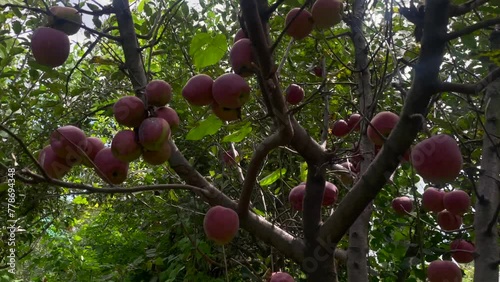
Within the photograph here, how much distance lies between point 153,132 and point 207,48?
319 mm

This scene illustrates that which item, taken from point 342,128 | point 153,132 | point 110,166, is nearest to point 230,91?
point 153,132

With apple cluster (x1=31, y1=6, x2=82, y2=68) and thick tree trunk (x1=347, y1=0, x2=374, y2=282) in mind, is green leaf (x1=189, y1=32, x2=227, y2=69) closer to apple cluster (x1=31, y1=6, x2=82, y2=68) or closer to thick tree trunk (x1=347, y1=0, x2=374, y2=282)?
apple cluster (x1=31, y1=6, x2=82, y2=68)

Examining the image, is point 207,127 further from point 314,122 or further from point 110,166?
point 314,122

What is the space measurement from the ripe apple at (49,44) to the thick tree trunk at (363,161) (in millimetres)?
721

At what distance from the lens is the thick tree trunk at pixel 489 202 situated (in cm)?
124

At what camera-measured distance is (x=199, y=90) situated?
108 cm

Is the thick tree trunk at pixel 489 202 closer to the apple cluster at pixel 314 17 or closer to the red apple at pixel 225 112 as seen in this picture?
the apple cluster at pixel 314 17

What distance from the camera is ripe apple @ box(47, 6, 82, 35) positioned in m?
1.09

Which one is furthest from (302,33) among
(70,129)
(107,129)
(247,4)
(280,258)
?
(107,129)

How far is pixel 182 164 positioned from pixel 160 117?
0.28m

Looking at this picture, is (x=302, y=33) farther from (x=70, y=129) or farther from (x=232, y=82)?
(x=70, y=129)

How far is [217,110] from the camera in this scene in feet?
3.61

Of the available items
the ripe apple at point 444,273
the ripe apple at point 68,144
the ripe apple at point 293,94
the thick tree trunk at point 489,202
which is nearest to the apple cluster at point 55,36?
the ripe apple at point 68,144

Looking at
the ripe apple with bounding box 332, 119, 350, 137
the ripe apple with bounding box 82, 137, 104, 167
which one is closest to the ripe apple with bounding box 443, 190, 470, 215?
the ripe apple with bounding box 332, 119, 350, 137
